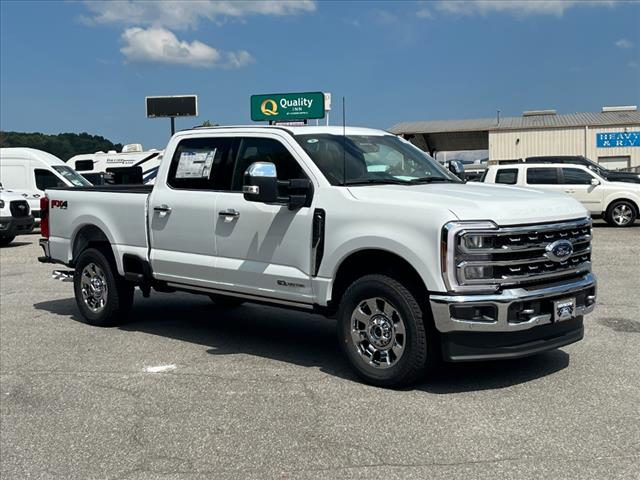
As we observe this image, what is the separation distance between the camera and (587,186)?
19547 millimetres

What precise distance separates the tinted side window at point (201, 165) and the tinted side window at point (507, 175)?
561 inches

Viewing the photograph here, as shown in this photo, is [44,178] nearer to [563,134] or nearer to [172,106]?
[172,106]

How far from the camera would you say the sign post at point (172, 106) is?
30.8 meters

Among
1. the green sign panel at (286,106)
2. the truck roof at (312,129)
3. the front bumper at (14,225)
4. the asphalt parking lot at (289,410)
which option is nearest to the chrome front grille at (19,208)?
the front bumper at (14,225)

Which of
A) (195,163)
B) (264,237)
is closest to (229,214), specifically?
(264,237)

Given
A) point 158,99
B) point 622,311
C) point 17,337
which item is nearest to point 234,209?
point 17,337

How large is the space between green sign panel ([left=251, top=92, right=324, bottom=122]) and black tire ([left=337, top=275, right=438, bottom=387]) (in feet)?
85.3

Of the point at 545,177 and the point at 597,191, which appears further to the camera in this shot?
the point at 545,177

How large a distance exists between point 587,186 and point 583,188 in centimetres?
13

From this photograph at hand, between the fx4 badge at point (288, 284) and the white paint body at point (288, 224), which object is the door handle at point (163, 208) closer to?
the white paint body at point (288, 224)

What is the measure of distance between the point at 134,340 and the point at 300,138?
285cm

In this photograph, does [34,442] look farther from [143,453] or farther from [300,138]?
[300,138]

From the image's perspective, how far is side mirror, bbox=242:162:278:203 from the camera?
5.89 meters

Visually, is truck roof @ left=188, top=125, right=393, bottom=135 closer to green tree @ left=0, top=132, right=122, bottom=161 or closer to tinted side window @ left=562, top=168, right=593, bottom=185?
tinted side window @ left=562, top=168, right=593, bottom=185
